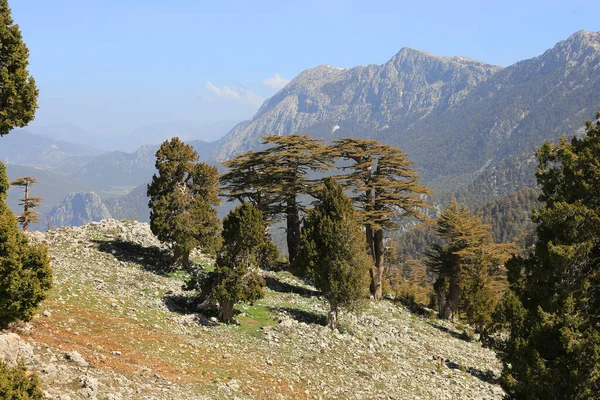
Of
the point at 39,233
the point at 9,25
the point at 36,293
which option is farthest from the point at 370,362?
the point at 39,233

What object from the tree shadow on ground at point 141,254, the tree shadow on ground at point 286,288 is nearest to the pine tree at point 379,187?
the tree shadow on ground at point 286,288

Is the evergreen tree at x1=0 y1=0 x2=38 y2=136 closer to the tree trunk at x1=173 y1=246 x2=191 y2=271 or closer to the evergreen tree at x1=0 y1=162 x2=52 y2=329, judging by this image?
the evergreen tree at x1=0 y1=162 x2=52 y2=329

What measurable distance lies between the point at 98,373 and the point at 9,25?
12354 mm

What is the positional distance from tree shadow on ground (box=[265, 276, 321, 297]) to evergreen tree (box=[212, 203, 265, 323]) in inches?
407

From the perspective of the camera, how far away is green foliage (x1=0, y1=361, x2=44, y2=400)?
9.23m

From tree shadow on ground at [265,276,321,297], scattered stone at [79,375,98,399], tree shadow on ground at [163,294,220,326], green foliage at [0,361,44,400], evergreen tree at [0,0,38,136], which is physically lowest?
tree shadow on ground at [163,294,220,326]

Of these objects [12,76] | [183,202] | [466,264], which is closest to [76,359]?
[12,76]

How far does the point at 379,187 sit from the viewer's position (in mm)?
38531

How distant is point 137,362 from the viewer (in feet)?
54.5

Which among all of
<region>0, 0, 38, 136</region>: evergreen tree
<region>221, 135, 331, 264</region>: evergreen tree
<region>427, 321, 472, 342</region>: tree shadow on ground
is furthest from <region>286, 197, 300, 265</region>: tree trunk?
<region>0, 0, 38, 136</region>: evergreen tree

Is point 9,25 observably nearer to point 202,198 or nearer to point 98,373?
point 98,373

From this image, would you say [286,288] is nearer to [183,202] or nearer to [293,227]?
[293,227]

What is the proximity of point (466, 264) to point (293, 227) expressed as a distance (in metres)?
16.3

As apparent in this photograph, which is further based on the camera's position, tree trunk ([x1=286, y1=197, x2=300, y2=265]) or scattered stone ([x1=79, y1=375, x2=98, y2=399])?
tree trunk ([x1=286, y1=197, x2=300, y2=265])
